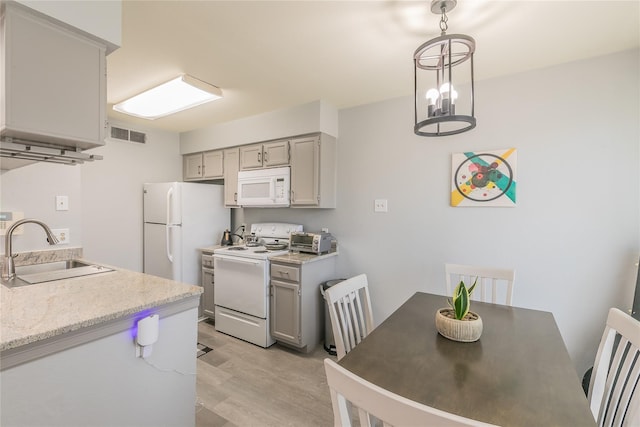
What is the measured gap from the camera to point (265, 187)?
330cm

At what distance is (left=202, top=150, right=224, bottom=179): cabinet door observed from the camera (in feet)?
12.3

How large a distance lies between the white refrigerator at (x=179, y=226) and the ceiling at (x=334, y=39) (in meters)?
1.21

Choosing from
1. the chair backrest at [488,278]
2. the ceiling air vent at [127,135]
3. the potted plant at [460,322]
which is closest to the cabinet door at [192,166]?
the ceiling air vent at [127,135]

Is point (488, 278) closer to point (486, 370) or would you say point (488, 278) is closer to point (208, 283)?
point (486, 370)

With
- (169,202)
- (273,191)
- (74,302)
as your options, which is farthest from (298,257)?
(74,302)

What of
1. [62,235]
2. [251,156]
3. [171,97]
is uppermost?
[171,97]

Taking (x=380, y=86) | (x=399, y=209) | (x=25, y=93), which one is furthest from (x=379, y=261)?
(x=25, y=93)

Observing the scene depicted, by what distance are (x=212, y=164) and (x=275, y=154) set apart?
1.08 meters

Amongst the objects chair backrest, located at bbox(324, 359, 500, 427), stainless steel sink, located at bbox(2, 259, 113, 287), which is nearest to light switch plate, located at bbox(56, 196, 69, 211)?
stainless steel sink, located at bbox(2, 259, 113, 287)

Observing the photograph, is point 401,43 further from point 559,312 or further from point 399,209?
point 559,312

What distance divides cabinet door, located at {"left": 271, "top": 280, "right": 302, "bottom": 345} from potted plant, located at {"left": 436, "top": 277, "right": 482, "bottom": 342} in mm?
1553

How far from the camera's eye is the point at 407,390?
36.9 inches

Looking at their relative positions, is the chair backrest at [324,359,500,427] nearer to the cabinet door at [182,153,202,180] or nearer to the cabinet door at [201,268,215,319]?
the cabinet door at [201,268,215,319]

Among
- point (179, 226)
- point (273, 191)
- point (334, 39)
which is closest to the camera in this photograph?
point (334, 39)
